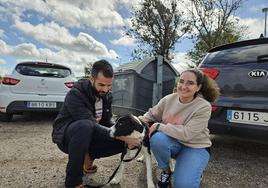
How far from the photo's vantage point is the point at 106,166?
369 cm

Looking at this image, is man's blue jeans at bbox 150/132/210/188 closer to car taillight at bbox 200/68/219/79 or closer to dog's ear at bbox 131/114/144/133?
dog's ear at bbox 131/114/144/133

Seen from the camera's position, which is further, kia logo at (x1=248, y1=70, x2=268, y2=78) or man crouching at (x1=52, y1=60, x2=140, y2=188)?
kia logo at (x1=248, y1=70, x2=268, y2=78)

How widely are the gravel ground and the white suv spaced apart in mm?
1340

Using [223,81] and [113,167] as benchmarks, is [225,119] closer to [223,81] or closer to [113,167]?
[223,81]

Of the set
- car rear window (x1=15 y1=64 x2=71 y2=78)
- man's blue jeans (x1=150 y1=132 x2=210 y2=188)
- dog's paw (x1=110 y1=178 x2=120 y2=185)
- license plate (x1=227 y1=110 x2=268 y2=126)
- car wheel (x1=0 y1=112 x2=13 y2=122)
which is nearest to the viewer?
man's blue jeans (x1=150 y1=132 x2=210 y2=188)

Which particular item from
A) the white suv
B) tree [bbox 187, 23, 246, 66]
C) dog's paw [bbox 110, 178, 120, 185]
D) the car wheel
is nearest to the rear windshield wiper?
dog's paw [bbox 110, 178, 120, 185]

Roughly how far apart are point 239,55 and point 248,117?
0.82 meters

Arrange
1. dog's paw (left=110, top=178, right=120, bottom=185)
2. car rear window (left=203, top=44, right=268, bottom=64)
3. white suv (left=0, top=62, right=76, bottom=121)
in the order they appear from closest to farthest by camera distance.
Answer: dog's paw (left=110, top=178, right=120, bottom=185), car rear window (left=203, top=44, right=268, bottom=64), white suv (left=0, top=62, right=76, bottom=121)

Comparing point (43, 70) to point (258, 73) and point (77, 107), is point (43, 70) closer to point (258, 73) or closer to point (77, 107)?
point (77, 107)

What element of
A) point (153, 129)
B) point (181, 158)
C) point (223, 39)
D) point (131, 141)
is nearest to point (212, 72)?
point (153, 129)

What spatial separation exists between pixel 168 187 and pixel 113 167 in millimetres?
993

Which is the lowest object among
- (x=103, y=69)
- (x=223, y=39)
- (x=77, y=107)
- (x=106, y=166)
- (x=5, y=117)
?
(x=106, y=166)

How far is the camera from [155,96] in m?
6.02

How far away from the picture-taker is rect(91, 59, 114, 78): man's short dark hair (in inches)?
112
